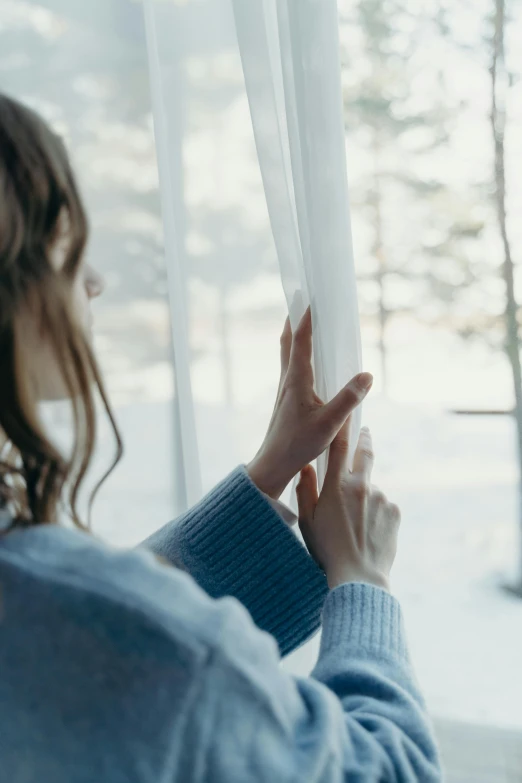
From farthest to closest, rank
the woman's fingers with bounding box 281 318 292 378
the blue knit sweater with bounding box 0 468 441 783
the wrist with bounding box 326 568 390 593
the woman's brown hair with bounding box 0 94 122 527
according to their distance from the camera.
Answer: the woman's fingers with bounding box 281 318 292 378 → the wrist with bounding box 326 568 390 593 → the woman's brown hair with bounding box 0 94 122 527 → the blue knit sweater with bounding box 0 468 441 783

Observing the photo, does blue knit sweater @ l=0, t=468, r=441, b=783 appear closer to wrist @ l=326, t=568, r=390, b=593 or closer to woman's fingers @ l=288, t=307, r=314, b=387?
wrist @ l=326, t=568, r=390, b=593

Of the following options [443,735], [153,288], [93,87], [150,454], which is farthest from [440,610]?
[93,87]

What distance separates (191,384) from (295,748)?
52 cm

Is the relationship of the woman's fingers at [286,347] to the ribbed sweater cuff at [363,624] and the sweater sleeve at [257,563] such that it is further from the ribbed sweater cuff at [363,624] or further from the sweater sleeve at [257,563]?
the ribbed sweater cuff at [363,624]

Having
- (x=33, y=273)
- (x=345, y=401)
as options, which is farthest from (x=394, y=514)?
(x=33, y=273)

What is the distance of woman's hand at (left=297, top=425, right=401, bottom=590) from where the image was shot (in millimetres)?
694

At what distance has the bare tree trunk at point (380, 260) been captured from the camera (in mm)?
944

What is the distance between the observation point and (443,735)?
1.05 metres

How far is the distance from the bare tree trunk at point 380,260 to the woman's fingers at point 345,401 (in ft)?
0.86

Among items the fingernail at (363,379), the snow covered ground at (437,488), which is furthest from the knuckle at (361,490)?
the snow covered ground at (437,488)

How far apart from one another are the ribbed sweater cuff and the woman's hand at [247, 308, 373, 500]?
15 centimetres

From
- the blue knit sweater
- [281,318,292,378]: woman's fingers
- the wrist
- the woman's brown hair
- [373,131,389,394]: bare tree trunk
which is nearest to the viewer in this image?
the blue knit sweater

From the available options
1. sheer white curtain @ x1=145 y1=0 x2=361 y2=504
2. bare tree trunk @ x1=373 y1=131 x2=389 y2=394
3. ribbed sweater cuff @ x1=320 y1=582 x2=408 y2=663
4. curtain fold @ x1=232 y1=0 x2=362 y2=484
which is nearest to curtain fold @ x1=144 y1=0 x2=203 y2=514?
sheer white curtain @ x1=145 y1=0 x2=361 y2=504

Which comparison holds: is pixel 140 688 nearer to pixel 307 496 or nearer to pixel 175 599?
pixel 175 599
